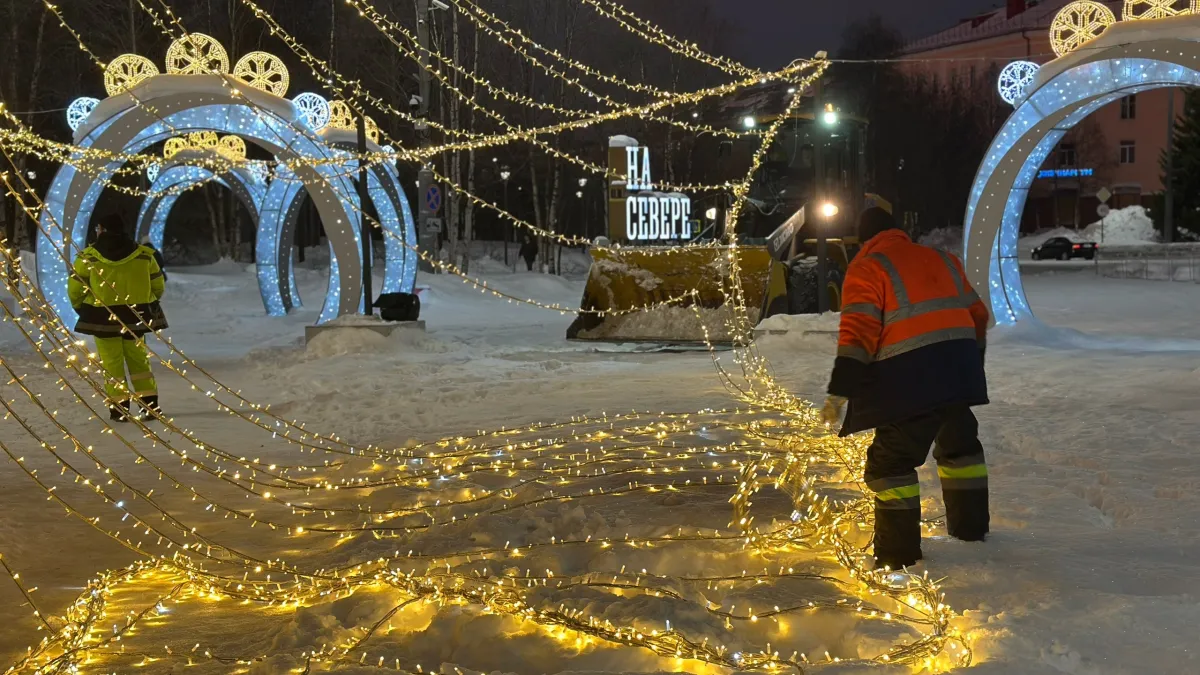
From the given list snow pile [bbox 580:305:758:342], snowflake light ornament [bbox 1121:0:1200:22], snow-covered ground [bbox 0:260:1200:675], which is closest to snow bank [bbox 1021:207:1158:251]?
snow pile [bbox 580:305:758:342]

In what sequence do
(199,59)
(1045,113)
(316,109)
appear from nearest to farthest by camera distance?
(1045,113)
(199,59)
(316,109)

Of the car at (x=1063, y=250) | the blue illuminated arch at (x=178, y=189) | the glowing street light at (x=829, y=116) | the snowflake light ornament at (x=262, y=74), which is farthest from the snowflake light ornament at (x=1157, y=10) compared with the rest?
the car at (x=1063, y=250)

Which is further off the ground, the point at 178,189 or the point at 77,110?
the point at 77,110

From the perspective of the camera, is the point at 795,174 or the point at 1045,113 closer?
the point at 1045,113

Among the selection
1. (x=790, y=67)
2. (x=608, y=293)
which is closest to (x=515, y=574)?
(x=790, y=67)

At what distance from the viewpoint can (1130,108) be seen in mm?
57531

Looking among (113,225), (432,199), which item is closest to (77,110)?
(432,199)

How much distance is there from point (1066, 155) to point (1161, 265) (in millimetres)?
31770

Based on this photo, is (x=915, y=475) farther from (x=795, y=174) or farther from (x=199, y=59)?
(x=795, y=174)

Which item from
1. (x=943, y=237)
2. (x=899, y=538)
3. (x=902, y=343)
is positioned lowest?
(x=899, y=538)

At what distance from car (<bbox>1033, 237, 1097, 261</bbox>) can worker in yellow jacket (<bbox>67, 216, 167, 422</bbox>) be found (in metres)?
42.7

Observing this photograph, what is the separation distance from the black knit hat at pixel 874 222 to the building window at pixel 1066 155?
60.1 m

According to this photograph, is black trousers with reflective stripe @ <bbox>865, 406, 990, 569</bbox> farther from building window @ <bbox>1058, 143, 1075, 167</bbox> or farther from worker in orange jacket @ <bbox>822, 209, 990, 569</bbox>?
building window @ <bbox>1058, 143, 1075, 167</bbox>

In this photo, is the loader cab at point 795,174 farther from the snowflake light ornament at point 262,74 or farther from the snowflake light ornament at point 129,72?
the snowflake light ornament at point 129,72
